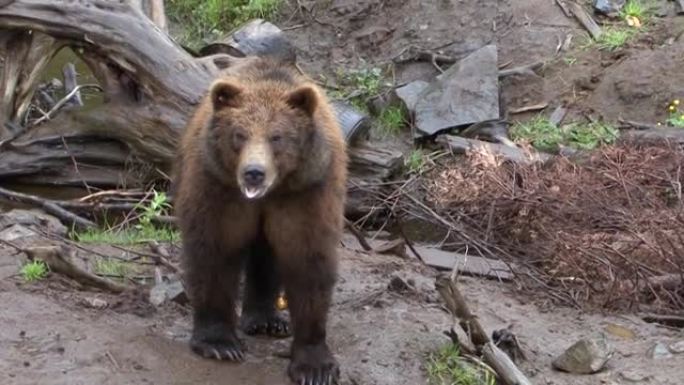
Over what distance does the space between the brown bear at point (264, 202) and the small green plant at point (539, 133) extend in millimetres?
4747

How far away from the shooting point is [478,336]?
20.5ft

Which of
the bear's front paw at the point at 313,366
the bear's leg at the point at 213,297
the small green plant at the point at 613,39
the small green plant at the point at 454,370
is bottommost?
the small green plant at the point at 613,39

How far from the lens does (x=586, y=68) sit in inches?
448

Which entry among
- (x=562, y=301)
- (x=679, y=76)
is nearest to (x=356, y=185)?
(x=562, y=301)

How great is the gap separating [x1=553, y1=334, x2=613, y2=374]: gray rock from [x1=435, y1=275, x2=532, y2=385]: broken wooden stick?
37 centimetres

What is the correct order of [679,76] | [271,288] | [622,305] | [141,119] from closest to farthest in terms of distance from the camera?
[271,288] → [622,305] → [141,119] → [679,76]

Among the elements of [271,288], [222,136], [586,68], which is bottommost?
[586,68]

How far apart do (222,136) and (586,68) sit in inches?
258

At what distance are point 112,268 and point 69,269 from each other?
0.41m

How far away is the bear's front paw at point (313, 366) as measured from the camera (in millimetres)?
5793

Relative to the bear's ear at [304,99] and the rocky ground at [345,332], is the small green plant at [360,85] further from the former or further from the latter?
the bear's ear at [304,99]

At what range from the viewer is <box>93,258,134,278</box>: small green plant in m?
7.07

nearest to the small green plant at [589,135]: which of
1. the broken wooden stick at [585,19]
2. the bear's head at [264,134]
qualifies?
the broken wooden stick at [585,19]

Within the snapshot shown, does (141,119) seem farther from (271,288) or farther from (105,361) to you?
(105,361)
